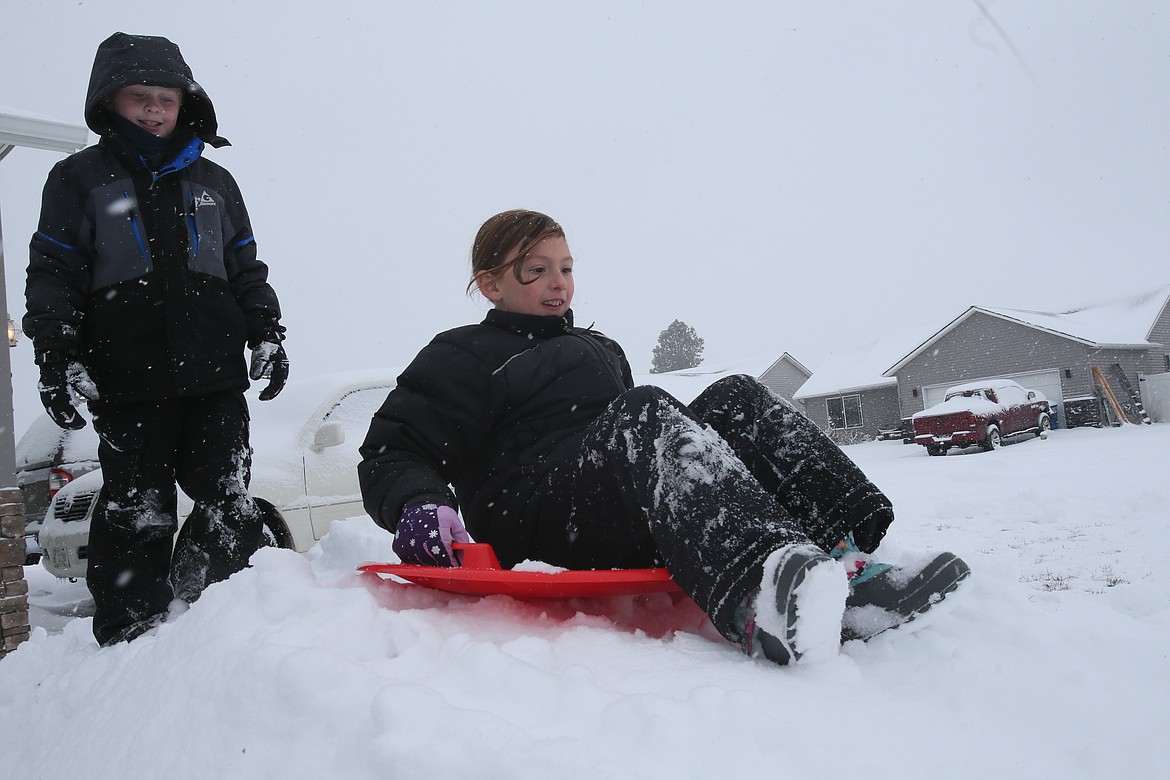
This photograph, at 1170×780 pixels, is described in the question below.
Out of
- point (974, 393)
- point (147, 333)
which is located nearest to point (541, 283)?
point (147, 333)

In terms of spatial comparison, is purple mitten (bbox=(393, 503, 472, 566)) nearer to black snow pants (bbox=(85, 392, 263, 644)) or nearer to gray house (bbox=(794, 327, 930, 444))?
black snow pants (bbox=(85, 392, 263, 644))

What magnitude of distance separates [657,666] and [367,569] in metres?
0.73

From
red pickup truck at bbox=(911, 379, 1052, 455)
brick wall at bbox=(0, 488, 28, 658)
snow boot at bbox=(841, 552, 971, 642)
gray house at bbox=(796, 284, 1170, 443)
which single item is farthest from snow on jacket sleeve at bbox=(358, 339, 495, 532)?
gray house at bbox=(796, 284, 1170, 443)

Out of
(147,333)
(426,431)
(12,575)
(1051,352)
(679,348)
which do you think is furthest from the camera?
(679,348)

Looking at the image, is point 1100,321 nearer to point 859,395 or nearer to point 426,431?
point 859,395

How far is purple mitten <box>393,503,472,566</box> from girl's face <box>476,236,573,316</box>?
767 mm

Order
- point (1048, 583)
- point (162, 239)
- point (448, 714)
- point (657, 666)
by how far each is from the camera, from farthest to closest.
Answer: point (1048, 583), point (162, 239), point (657, 666), point (448, 714)

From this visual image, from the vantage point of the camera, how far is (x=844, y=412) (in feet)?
93.2

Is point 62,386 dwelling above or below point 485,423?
above

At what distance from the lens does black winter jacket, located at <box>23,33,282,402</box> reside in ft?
7.13

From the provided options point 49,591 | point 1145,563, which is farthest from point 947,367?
point 49,591

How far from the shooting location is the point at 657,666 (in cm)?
124

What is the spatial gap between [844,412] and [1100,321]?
906 cm

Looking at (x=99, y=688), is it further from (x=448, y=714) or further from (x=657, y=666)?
(x=657, y=666)
